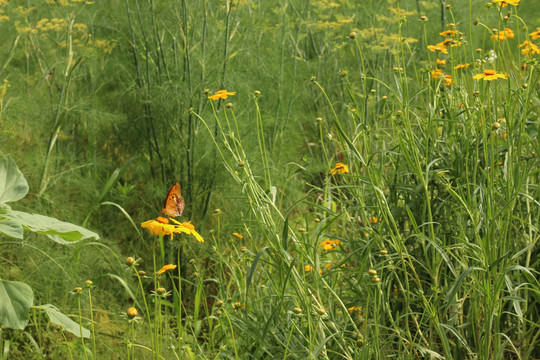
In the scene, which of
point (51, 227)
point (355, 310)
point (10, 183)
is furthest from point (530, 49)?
point (10, 183)

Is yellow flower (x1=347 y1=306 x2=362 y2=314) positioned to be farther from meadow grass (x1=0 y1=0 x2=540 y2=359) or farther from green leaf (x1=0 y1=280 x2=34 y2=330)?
green leaf (x1=0 y1=280 x2=34 y2=330)

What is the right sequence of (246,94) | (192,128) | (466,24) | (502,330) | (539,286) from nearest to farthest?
(539,286), (502,330), (192,128), (246,94), (466,24)

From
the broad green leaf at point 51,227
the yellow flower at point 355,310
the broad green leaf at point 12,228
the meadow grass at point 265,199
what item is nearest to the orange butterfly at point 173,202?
the meadow grass at point 265,199

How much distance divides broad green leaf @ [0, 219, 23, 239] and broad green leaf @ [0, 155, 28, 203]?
151 millimetres

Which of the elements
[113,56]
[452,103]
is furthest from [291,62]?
[452,103]

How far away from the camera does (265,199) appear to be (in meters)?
1.46

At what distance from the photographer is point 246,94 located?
3.12 meters

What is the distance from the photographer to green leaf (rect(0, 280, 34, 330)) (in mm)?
1455

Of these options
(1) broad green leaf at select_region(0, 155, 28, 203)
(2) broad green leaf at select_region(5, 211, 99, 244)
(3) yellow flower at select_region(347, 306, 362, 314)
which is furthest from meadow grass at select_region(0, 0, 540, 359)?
(1) broad green leaf at select_region(0, 155, 28, 203)

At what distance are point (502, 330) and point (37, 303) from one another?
62.1 inches

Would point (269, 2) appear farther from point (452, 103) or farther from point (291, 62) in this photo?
point (452, 103)

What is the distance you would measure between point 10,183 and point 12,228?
0.79 ft

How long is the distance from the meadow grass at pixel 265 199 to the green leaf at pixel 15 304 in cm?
24

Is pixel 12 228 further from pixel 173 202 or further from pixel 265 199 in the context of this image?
pixel 265 199
